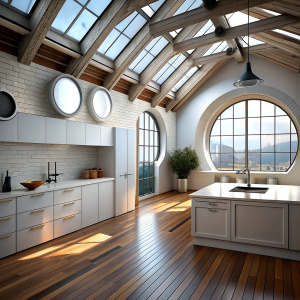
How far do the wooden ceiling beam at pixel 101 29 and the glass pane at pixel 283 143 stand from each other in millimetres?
6740

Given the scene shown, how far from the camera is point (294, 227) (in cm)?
349

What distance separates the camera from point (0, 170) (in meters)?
4.15

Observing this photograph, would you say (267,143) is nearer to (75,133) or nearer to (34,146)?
(75,133)

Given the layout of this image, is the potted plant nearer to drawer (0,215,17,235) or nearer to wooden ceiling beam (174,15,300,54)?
wooden ceiling beam (174,15,300,54)

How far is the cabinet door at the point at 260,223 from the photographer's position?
3.56 metres

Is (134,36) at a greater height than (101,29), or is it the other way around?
(134,36)

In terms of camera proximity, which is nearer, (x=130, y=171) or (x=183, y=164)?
(x=130, y=171)

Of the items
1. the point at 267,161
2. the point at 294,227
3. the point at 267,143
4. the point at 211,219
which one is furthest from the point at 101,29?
the point at 267,161

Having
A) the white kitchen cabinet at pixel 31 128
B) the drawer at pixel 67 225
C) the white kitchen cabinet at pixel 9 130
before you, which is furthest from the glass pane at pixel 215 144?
the white kitchen cabinet at pixel 9 130

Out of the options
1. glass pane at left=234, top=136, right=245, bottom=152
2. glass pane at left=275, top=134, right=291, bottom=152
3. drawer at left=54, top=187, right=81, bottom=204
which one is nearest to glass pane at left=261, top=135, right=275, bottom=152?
glass pane at left=275, top=134, right=291, bottom=152

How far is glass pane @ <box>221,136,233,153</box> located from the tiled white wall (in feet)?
17.0

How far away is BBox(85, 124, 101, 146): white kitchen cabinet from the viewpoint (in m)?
5.34

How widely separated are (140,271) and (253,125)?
7.56 m

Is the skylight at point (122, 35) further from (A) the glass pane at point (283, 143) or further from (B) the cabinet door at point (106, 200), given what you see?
(A) the glass pane at point (283, 143)
